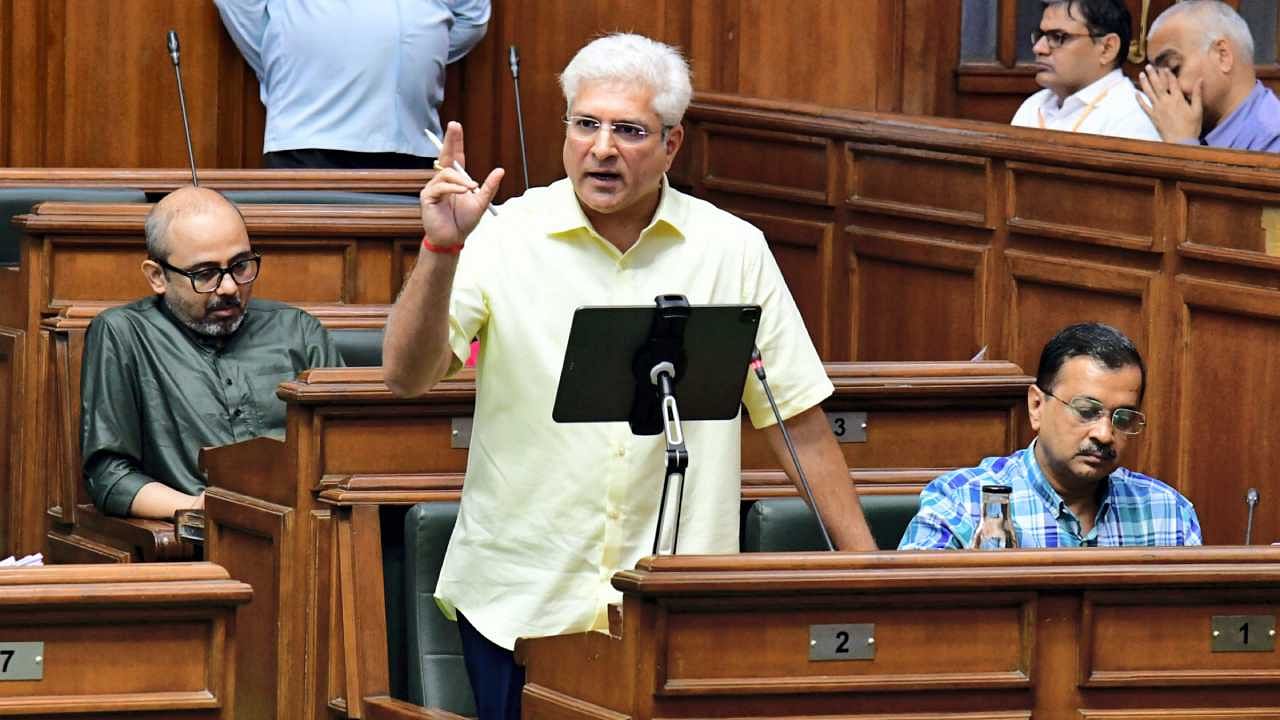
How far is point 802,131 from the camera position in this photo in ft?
21.5

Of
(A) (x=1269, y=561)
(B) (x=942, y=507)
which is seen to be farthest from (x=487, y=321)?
(A) (x=1269, y=561)

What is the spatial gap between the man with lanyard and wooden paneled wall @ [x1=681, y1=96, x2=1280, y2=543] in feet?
0.73

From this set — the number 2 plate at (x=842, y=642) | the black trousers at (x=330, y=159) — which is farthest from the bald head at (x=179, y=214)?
the black trousers at (x=330, y=159)

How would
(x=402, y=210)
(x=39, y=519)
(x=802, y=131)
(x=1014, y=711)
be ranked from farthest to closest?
1. (x=802, y=131)
2. (x=402, y=210)
3. (x=39, y=519)
4. (x=1014, y=711)

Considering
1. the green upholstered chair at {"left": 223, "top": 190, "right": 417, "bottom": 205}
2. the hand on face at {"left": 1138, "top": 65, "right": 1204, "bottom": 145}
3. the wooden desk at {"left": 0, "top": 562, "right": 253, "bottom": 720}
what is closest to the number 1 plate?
the wooden desk at {"left": 0, "top": 562, "right": 253, "bottom": 720}

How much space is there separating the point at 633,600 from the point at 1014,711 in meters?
0.55

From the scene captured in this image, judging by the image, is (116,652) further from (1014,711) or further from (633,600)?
(1014,711)

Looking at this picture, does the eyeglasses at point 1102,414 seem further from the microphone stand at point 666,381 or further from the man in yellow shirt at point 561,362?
the microphone stand at point 666,381

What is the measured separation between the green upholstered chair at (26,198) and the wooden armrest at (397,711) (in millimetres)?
2338

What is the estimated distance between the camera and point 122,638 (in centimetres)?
280

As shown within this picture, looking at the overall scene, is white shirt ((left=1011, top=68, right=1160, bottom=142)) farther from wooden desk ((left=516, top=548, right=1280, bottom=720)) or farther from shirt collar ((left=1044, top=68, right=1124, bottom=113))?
wooden desk ((left=516, top=548, right=1280, bottom=720))

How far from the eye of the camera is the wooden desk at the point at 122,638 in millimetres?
2764

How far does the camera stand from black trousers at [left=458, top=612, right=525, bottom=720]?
3.11m

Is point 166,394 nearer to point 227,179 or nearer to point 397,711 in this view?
point 397,711
